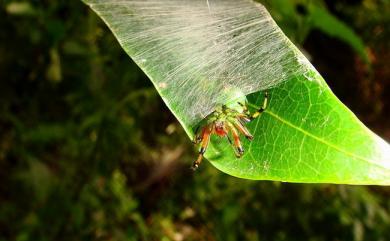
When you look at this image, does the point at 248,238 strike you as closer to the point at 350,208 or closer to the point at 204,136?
the point at 350,208

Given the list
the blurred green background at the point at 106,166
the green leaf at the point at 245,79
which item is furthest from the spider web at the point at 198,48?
the blurred green background at the point at 106,166

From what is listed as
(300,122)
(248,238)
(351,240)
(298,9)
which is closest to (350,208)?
(351,240)

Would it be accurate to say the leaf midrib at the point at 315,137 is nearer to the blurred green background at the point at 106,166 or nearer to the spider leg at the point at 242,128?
the spider leg at the point at 242,128

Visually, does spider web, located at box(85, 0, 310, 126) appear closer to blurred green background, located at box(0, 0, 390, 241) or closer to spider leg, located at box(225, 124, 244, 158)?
spider leg, located at box(225, 124, 244, 158)

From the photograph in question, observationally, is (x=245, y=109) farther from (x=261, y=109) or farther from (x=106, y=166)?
(x=106, y=166)

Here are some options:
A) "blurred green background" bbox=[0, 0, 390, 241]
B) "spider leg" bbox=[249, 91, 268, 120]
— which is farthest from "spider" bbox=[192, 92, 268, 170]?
"blurred green background" bbox=[0, 0, 390, 241]

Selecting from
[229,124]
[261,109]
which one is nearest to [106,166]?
[229,124]

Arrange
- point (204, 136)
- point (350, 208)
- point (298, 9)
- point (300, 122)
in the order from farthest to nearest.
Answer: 1. point (350, 208)
2. point (298, 9)
3. point (204, 136)
4. point (300, 122)
